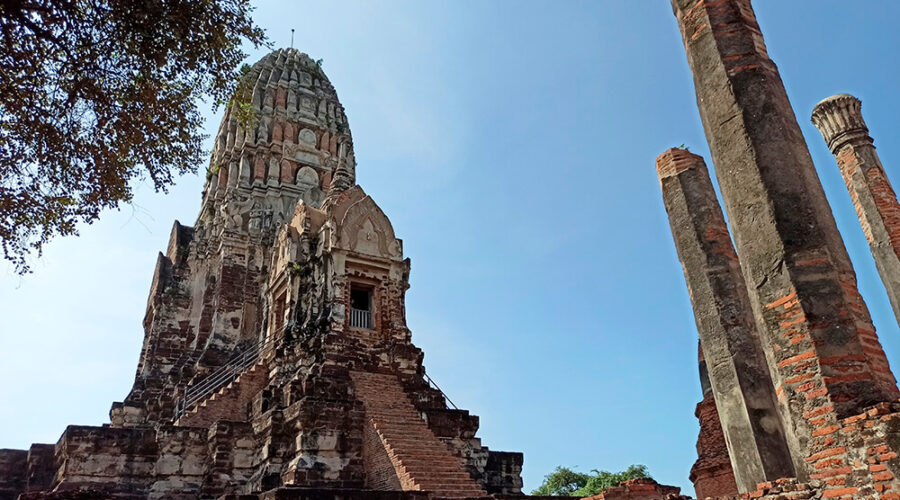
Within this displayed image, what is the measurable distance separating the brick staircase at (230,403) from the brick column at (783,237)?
11.0m

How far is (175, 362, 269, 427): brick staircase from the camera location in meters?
13.2

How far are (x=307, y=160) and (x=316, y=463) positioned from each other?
15437mm

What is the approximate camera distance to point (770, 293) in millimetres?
5531

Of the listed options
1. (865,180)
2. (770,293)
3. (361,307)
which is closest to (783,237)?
(770,293)

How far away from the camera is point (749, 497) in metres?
5.45

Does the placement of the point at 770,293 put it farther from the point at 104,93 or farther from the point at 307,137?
the point at 307,137

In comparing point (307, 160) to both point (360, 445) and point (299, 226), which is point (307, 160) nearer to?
point (299, 226)

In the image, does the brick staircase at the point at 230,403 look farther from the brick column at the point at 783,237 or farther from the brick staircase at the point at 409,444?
the brick column at the point at 783,237

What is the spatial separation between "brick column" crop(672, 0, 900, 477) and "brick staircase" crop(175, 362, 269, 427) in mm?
11004

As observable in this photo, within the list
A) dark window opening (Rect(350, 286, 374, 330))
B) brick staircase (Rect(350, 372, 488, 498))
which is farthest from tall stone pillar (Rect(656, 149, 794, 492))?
dark window opening (Rect(350, 286, 374, 330))

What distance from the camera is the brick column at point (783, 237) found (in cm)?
A: 493

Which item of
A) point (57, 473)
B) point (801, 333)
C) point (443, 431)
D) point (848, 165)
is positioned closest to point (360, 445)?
point (443, 431)

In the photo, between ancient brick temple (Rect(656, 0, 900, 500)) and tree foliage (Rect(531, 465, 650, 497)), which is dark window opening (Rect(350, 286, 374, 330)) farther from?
tree foliage (Rect(531, 465, 650, 497))

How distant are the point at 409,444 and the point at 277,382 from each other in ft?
13.3
